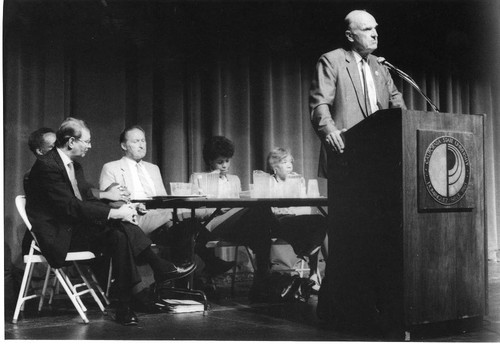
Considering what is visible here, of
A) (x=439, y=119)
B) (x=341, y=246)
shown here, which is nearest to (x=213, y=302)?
(x=341, y=246)

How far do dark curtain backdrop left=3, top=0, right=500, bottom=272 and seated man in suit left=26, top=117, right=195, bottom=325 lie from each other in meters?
1.58

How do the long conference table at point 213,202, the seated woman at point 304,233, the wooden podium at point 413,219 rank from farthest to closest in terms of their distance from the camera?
the seated woman at point 304,233 → the long conference table at point 213,202 → the wooden podium at point 413,219

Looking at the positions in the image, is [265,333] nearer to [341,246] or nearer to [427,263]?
[341,246]

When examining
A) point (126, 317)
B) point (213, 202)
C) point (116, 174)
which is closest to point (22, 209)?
point (126, 317)

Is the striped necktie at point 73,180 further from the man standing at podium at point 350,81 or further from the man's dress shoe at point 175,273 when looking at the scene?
the man standing at podium at point 350,81

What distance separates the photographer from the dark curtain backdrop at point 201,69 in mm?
4875

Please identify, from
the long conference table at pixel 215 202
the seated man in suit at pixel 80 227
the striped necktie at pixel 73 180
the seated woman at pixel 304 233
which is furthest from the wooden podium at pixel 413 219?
the striped necktie at pixel 73 180

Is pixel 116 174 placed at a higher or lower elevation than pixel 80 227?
higher

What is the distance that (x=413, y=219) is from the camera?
7.52 feet

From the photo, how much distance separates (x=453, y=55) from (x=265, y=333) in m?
5.09

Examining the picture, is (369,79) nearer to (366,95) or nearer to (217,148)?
(366,95)

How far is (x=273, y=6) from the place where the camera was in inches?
236

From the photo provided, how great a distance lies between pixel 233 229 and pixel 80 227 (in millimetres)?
1251

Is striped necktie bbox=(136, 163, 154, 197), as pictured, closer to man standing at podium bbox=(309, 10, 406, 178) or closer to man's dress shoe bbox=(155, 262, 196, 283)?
man's dress shoe bbox=(155, 262, 196, 283)
